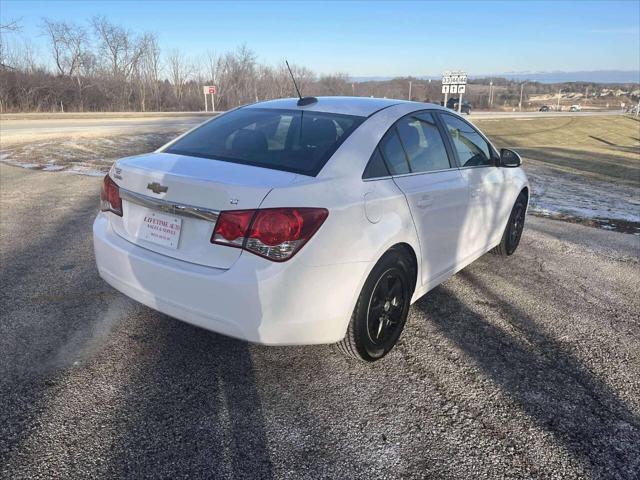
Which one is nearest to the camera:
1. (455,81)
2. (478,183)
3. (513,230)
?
(478,183)

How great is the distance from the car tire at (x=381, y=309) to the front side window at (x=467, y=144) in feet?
4.33

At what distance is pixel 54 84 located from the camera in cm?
4803

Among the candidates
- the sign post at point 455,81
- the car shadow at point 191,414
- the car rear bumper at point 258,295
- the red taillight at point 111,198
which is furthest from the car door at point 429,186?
the sign post at point 455,81

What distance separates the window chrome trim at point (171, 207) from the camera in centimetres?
261

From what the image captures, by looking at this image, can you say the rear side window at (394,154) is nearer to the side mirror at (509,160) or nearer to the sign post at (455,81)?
the side mirror at (509,160)

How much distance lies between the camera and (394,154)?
10.9 feet

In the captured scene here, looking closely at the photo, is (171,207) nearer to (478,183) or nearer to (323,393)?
(323,393)

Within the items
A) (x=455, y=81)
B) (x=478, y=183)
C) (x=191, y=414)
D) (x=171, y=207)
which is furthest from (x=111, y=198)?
(x=455, y=81)

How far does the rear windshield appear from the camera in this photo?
9.82 feet

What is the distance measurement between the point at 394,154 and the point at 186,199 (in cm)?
139

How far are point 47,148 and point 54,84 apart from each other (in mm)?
38573

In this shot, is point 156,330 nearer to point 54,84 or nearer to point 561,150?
point 561,150

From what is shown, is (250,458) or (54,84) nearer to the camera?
(250,458)

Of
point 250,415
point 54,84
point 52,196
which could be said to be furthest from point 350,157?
point 54,84
